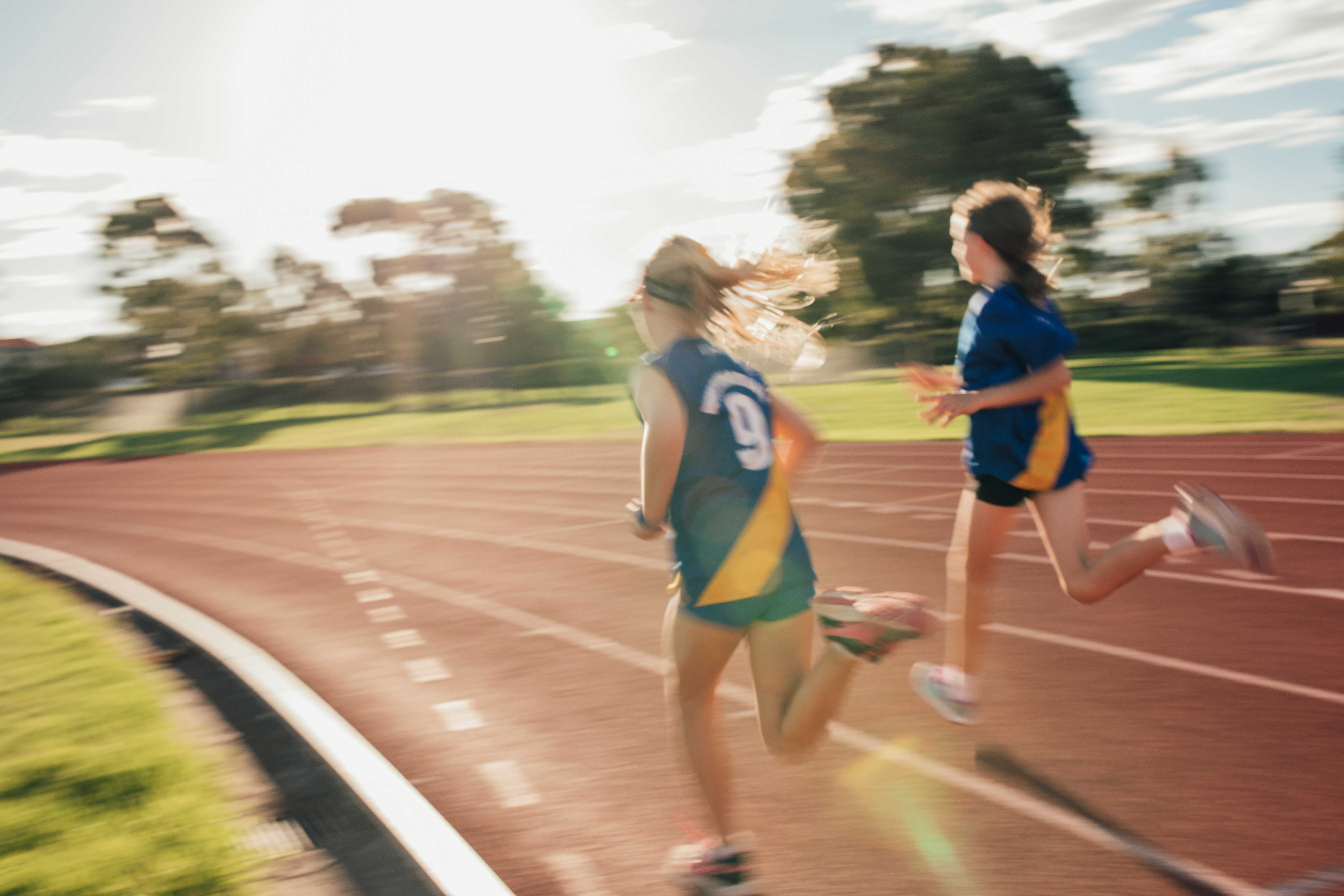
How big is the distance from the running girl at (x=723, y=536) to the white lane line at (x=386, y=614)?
4714 millimetres

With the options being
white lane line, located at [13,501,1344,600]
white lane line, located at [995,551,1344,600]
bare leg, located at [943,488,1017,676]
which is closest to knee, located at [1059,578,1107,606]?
bare leg, located at [943,488,1017,676]

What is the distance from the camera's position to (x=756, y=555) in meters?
2.62

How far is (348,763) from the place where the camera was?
409 cm

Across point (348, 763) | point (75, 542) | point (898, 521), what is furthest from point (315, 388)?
point (348, 763)

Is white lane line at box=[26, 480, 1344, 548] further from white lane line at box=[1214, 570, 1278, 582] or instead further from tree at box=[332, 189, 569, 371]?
tree at box=[332, 189, 569, 371]

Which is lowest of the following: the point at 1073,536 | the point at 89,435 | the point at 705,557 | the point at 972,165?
the point at 1073,536

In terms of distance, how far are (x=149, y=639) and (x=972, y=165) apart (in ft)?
140

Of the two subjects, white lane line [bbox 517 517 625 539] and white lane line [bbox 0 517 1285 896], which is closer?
white lane line [bbox 0 517 1285 896]

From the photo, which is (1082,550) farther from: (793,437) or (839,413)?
(839,413)

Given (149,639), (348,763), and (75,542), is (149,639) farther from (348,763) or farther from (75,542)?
(75,542)

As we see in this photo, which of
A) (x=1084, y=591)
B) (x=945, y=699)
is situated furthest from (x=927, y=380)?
(x=945, y=699)

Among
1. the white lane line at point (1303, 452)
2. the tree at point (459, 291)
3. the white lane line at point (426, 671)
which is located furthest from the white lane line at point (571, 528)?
the tree at point (459, 291)

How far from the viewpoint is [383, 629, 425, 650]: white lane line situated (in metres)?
6.24

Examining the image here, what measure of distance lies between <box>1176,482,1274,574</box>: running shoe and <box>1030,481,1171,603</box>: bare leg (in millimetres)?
146
